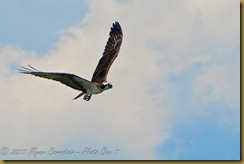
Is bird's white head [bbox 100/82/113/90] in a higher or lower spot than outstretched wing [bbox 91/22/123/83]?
lower

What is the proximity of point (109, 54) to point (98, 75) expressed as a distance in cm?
167

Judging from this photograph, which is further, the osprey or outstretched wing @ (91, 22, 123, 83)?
outstretched wing @ (91, 22, 123, 83)

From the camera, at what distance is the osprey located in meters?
24.0

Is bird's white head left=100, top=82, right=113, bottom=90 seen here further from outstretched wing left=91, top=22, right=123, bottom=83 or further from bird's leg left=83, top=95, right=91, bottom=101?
outstretched wing left=91, top=22, right=123, bottom=83

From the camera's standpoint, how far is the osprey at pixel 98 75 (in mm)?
24047

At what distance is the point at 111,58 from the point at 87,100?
12.9 feet

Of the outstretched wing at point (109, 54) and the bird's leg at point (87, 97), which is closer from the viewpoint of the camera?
the bird's leg at point (87, 97)

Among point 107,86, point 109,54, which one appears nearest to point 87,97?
point 107,86

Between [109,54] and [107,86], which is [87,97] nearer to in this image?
[107,86]

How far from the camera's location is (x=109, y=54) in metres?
29.4

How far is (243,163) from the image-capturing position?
22016mm

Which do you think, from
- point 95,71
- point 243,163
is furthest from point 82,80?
point 243,163

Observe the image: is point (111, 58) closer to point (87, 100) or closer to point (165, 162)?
point (87, 100)

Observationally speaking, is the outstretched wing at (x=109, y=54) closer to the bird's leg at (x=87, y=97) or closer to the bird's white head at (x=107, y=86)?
the bird's white head at (x=107, y=86)
